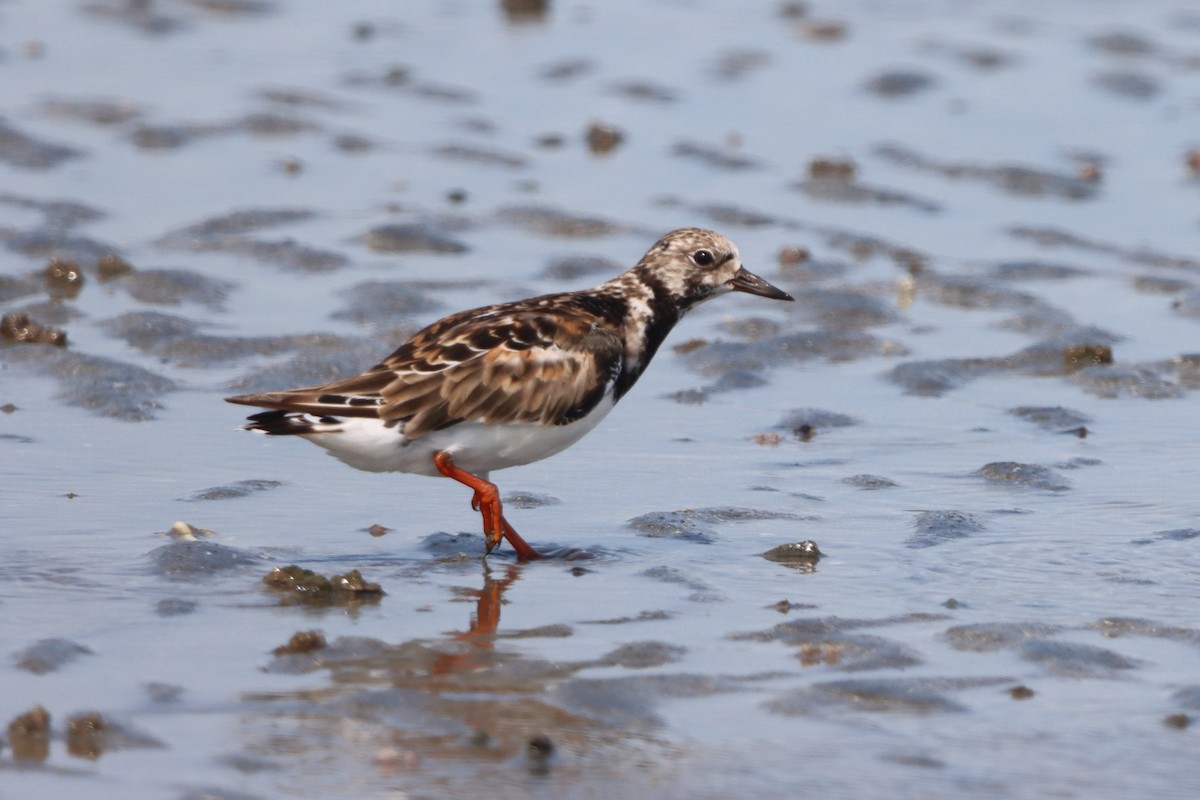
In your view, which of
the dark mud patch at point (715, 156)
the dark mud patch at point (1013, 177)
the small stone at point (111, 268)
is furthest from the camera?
the dark mud patch at point (715, 156)

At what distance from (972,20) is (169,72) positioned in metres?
7.33

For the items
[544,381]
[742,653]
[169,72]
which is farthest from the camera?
[169,72]

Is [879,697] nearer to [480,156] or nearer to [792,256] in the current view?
[792,256]

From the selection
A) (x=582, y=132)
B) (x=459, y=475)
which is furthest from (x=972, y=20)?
(x=459, y=475)

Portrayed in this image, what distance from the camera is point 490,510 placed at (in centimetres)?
686

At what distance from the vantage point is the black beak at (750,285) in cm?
800

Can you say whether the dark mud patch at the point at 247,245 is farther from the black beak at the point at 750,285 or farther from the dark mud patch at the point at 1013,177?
the dark mud patch at the point at 1013,177

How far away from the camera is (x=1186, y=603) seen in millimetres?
6281

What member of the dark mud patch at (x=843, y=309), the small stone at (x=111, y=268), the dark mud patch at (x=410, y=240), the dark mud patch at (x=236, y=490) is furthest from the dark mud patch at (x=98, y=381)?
the dark mud patch at (x=843, y=309)

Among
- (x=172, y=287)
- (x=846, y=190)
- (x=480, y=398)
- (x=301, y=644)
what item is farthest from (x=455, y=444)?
(x=846, y=190)

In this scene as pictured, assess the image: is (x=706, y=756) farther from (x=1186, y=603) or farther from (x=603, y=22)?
(x=603, y=22)

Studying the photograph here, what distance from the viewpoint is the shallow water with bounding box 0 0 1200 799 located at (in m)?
5.18

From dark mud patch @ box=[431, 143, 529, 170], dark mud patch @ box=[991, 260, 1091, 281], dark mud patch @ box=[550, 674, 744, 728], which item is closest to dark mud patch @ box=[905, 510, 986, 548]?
dark mud patch @ box=[550, 674, 744, 728]

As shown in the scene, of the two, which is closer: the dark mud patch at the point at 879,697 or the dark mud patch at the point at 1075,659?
the dark mud patch at the point at 879,697
